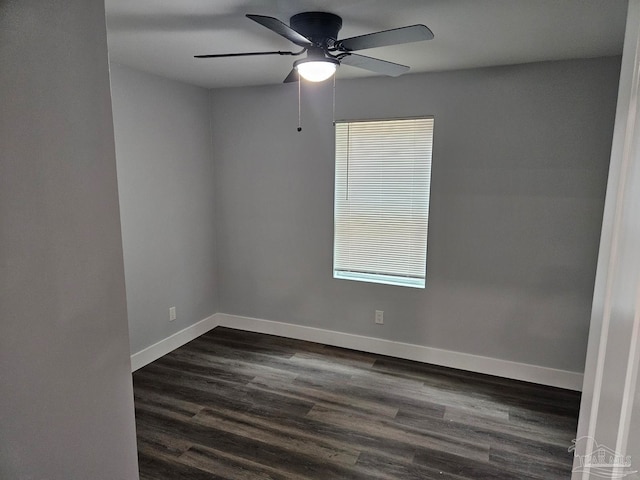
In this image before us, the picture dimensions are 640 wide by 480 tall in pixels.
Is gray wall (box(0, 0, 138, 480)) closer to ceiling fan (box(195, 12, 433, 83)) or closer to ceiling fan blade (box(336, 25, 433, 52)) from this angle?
ceiling fan (box(195, 12, 433, 83))

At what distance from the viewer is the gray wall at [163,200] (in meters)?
3.23

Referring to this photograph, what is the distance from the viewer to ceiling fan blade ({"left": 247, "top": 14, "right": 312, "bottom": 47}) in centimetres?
167

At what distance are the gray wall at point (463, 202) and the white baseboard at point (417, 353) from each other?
2.7 inches

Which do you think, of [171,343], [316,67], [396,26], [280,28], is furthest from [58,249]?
[171,343]

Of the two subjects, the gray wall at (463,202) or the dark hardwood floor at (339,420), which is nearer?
the dark hardwood floor at (339,420)

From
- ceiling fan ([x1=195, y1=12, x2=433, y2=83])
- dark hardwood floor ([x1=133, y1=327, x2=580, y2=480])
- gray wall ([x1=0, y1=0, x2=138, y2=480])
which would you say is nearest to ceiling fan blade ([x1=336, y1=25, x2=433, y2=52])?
ceiling fan ([x1=195, y1=12, x2=433, y2=83])

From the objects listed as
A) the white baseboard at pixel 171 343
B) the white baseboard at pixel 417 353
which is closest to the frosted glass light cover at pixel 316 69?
the white baseboard at pixel 417 353

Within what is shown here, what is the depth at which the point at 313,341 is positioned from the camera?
3.99 m

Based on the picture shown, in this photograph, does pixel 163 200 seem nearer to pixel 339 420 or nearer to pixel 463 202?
pixel 339 420

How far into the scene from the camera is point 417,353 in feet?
11.8

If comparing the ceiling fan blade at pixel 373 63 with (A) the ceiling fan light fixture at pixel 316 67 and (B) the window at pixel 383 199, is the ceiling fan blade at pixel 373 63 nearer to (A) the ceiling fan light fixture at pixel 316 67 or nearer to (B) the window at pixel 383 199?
(A) the ceiling fan light fixture at pixel 316 67

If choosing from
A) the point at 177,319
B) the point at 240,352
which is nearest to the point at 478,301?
the point at 240,352

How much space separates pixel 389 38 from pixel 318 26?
40cm

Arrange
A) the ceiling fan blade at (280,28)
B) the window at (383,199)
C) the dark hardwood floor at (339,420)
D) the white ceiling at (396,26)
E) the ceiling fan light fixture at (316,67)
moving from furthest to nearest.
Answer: the window at (383,199) < the dark hardwood floor at (339,420) < the ceiling fan light fixture at (316,67) < the white ceiling at (396,26) < the ceiling fan blade at (280,28)
